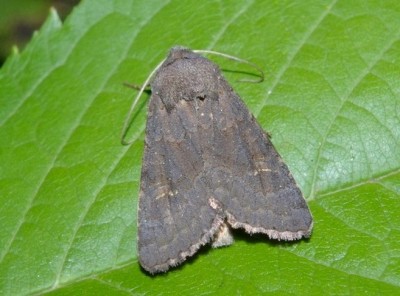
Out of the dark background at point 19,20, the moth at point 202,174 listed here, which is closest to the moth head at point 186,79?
the moth at point 202,174

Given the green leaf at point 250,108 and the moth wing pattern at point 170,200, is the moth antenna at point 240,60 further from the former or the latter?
the moth wing pattern at point 170,200

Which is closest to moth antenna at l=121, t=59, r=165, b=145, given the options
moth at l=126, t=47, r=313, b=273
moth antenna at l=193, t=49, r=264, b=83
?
moth at l=126, t=47, r=313, b=273

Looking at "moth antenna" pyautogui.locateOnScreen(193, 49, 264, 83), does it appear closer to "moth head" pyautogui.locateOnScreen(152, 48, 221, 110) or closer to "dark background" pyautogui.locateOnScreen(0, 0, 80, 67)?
"moth head" pyautogui.locateOnScreen(152, 48, 221, 110)

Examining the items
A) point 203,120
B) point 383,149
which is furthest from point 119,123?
point 383,149

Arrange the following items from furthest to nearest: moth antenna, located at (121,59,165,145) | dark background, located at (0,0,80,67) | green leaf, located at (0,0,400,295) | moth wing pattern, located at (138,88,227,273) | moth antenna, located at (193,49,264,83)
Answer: dark background, located at (0,0,80,67) < moth antenna, located at (121,59,165,145) < moth antenna, located at (193,49,264,83) < moth wing pattern, located at (138,88,227,273) < green leaf, located at (0,0,400,295)

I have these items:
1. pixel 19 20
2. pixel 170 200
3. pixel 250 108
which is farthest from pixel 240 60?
pixel 19 20

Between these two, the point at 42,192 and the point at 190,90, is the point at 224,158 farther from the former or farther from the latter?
the point at 42,192
